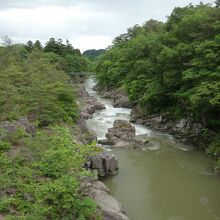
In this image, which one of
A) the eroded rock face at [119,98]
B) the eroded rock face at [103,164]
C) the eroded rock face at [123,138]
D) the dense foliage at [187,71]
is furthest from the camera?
the eroded rock face at [119,98]

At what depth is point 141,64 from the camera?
3809cm

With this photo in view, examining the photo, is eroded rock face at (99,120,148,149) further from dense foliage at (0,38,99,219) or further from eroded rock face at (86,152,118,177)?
eroded rock face at (86,152,118,177)

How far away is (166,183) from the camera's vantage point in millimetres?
19203

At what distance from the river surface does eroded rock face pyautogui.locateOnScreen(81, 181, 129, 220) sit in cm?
113

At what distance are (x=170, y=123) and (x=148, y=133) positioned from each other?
240cm

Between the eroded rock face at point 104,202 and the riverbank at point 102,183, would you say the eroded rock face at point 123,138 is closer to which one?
the riverbank at point 102,183

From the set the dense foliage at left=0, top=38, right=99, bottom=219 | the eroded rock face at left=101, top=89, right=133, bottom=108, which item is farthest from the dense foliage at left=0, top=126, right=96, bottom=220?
the eroded rock face at left=101, top=89, right=133, bottom=108

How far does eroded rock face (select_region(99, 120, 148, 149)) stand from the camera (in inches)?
1011

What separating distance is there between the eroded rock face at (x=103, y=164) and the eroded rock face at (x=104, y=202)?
2.40 meters

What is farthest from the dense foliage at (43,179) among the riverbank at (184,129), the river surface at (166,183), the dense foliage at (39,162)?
the riverbank at (184,129)

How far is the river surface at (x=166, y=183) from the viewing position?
15.8 m

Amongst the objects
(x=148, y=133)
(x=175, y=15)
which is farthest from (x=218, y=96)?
(x=175, y=15)

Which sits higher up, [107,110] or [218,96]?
[218,96]

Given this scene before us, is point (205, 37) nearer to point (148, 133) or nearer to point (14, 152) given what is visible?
point (148, 133)
